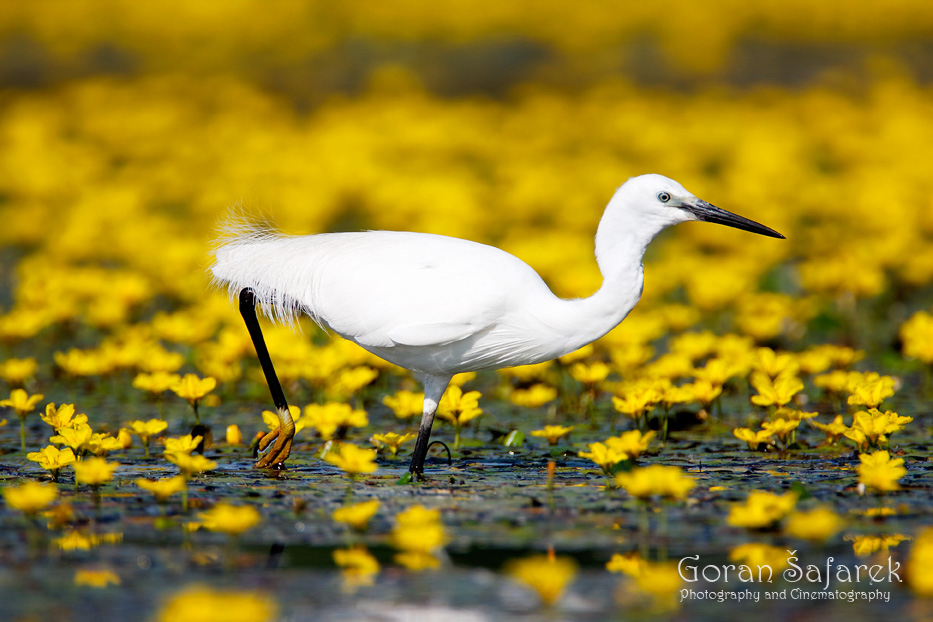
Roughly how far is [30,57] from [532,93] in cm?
922

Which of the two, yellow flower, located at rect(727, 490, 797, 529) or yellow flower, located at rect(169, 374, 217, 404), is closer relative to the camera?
yellow flower, located at rect(727, 490, 797, 529)

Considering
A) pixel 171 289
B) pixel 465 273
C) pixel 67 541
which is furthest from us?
pixel 171 289

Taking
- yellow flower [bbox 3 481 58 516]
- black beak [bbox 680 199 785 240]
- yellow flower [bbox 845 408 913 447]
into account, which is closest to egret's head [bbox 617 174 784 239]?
black beak [bbox 680 199 785 240]

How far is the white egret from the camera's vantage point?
505 cm

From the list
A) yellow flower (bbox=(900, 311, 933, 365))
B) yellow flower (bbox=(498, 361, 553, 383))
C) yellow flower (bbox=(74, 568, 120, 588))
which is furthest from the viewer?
yellow flower (bbox=(498, 361, 553, 383))

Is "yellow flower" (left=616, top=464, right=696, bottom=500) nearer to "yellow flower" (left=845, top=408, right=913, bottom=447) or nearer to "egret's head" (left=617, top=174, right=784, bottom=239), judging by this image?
"yellow flower" (left=845, top=408, right=913, bottom=447)

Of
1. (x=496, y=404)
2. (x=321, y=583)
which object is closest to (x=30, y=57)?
(x=496, y=404)

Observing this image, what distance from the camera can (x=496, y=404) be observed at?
6965 millimetres

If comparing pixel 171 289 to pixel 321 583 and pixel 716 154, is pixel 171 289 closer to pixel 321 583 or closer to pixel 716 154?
pixel 321 583

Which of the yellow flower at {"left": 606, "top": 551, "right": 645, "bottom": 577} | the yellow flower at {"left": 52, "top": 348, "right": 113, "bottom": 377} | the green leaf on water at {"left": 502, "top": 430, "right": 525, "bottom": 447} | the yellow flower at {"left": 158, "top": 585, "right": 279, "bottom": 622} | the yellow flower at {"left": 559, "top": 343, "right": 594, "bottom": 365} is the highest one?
the yellow flower at {"left": 559, "top": 343, "right": 594, "bottom": 365}

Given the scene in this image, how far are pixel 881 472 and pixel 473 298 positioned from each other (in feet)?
5.85

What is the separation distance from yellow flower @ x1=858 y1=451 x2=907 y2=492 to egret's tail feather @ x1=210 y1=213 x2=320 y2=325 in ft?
8.37

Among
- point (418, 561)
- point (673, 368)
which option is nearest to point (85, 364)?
point (673, 368)

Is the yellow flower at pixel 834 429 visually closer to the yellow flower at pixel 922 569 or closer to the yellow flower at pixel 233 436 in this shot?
the yellow flower at pixel 922 569
